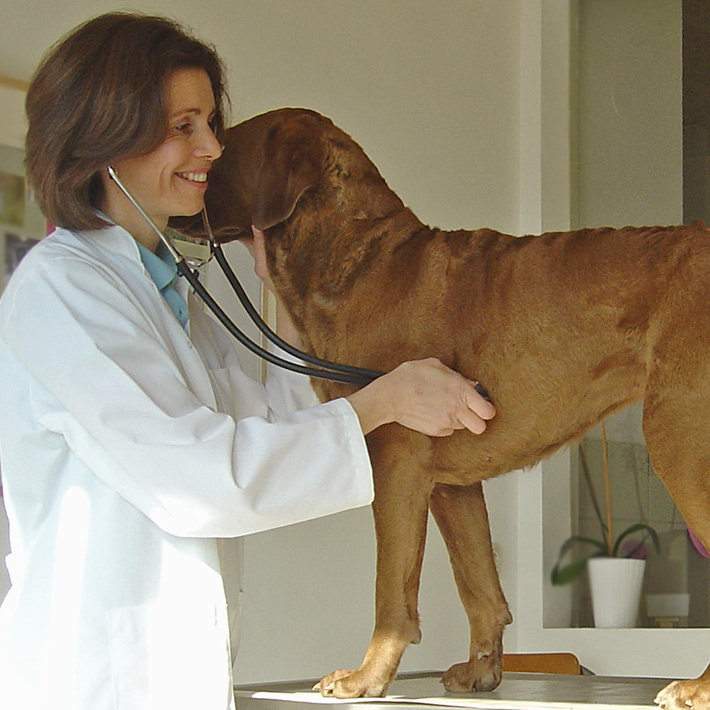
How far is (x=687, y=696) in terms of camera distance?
1.26 m

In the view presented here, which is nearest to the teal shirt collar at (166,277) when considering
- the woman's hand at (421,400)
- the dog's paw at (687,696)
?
the woman's hand at (421,400)

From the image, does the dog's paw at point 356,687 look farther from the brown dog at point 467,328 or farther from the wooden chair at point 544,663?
the wooden chair at point 544,663

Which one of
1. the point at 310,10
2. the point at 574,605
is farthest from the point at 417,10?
the point at 574,605

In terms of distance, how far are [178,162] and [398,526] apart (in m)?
0.58

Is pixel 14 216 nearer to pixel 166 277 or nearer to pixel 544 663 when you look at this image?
pixel 166 277

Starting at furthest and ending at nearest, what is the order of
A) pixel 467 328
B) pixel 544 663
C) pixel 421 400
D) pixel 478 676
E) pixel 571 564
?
pixel 571 564 → pixel 544 663 → pixel 478 676 → pixel 467 328 → pixel 421 400

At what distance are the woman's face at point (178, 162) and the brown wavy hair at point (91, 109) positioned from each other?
0.08 feet

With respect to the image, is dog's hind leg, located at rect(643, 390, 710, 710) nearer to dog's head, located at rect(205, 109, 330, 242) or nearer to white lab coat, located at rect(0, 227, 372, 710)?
white lab coat, located at rect(0, 227, 372, 710)

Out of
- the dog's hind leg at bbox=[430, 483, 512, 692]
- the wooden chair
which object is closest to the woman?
the dog's hind leg at bbox=[430, 483, 512, 692]

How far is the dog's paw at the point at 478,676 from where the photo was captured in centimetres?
159

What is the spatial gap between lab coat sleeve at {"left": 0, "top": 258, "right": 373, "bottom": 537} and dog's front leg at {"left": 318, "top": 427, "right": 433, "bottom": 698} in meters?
0.13

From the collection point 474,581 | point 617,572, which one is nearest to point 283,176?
point 474,581

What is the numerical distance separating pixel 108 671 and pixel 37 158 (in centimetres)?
69

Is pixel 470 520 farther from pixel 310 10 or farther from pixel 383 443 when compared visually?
pixel 310 10
